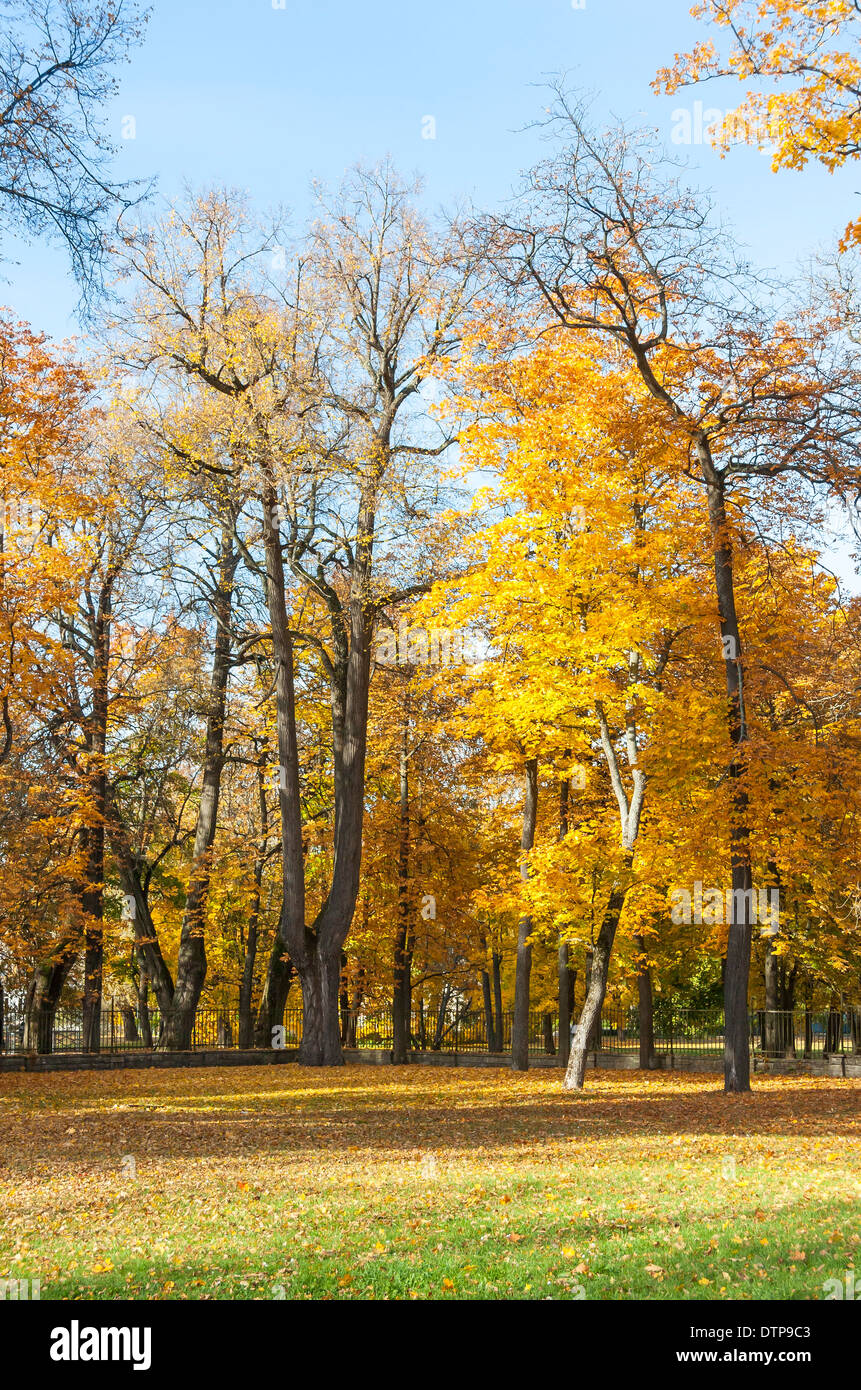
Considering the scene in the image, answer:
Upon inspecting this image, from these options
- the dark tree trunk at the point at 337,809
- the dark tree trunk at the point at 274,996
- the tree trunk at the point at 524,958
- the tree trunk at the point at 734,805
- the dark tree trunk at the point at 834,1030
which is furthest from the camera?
the dark tree trunk at the point at 274,996

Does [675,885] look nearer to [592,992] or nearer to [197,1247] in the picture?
[592,992]

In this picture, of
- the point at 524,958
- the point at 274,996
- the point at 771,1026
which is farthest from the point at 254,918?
the point at 771,1026

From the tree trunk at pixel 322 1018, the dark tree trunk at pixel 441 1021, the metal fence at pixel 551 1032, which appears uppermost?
the tree trunk at pixel 322 1018

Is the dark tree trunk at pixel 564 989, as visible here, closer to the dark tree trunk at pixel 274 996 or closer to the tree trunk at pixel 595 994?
the tree trunk at pixel 595 994

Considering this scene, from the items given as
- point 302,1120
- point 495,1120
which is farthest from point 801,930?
point 302,1120

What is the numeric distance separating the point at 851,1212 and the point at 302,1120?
301 inches

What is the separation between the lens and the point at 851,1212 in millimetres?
7441

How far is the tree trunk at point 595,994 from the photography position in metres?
18.5

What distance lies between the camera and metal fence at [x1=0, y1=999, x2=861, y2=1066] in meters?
25.4

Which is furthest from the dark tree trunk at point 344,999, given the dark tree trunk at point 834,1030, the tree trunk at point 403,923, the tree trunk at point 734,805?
the tree trunk at point 734,805

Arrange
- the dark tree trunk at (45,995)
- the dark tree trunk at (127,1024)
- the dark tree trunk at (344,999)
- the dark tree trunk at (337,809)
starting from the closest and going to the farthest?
the dark tree trunk at (337,809), the dark tree trunk at (45,995), the dark tree trunk at (127,1024), the dark tree trunk at (344,999)

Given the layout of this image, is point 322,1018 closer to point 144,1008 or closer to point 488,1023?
point 144,1008

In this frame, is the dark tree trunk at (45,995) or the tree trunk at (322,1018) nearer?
the tree trunk at (322,1018)

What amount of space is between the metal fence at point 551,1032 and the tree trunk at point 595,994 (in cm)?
828
